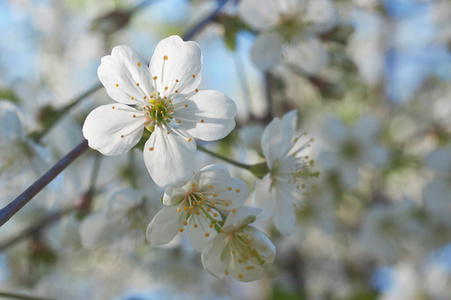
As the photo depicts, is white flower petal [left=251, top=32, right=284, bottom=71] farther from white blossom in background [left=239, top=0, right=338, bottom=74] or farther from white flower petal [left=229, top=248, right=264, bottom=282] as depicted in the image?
white flower petal [left=229, top=248, right=264, bottom=282]

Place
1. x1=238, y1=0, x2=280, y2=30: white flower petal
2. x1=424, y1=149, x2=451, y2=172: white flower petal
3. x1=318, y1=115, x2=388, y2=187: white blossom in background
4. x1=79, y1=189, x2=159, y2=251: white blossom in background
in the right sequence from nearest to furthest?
x1=79, y1=189, x2=159, y2=251: white blossom in background, x1=238, y1=0, x2=280, y2=30: white flower petal, x1=424, y1=149, x2=451, y2=172: white flower petal, x1=318, y1=115, x2=388, y2=187: white blossom in background

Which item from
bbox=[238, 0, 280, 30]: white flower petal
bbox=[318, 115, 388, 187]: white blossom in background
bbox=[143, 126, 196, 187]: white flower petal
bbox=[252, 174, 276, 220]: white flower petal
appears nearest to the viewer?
bbox=[143, 126, 196, 187]: white flower petal

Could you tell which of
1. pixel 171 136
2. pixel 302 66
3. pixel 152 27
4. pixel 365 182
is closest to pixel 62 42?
pixel 152 27

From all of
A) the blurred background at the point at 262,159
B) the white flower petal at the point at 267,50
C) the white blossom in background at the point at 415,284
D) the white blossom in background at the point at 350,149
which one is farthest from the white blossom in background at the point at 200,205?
the white blossom in background at the point at 415,284

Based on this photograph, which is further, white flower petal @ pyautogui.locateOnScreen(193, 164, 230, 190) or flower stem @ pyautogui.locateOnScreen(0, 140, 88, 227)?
white flower petal @ pyautogui.locateOnScreen(193, 164, 230, 190)

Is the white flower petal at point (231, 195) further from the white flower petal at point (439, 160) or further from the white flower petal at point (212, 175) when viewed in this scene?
the white flower petal at point (439, 160)

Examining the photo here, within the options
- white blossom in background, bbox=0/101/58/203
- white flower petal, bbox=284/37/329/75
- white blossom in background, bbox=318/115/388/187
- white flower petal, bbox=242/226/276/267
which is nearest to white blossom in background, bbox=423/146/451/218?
white blossom in background, bbox=318/115/388/187

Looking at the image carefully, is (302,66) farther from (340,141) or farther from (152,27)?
(152,27)
